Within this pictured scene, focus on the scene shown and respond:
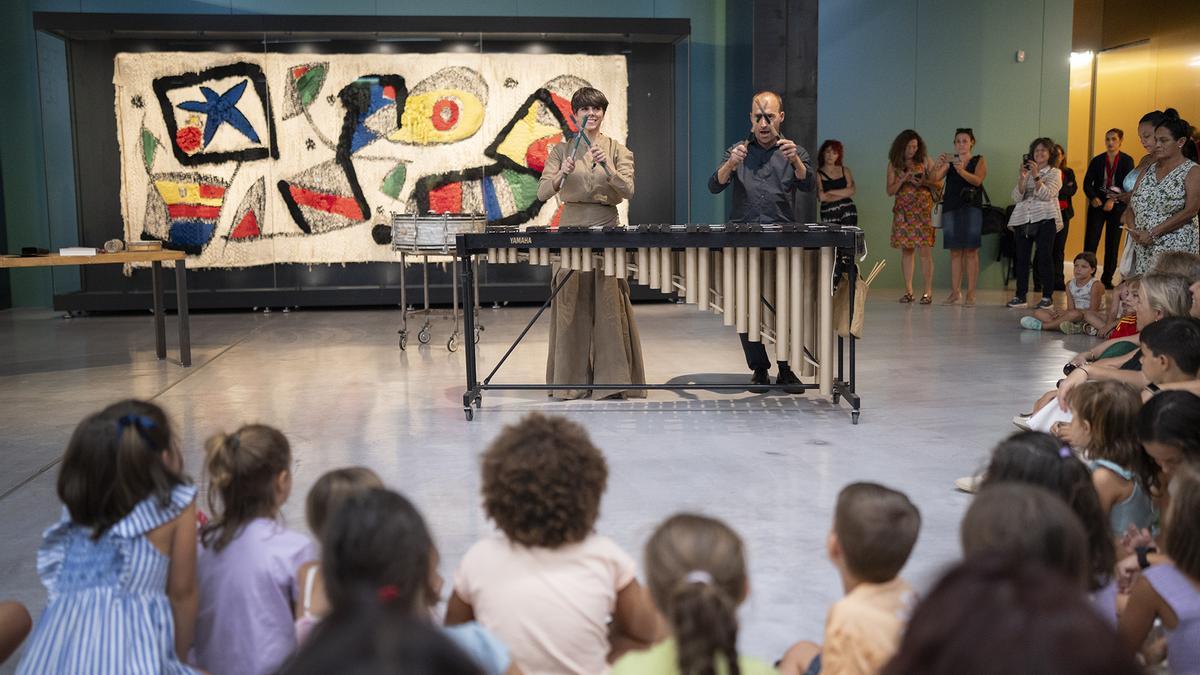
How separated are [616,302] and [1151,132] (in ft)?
11.2

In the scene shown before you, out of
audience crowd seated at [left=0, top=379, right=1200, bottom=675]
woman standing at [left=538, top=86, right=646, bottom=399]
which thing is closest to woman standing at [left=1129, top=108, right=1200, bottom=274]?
woman standing at [left=538, top=86, right=646, bottom=399]

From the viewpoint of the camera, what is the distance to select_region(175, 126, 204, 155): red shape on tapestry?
38.7 ft

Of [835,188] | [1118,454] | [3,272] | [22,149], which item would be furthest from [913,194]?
[3,272]

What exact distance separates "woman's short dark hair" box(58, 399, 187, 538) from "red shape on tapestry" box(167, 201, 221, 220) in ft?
32.3

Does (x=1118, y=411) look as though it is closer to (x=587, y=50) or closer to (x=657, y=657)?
(x=657, y=657)

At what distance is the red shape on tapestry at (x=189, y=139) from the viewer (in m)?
11.8

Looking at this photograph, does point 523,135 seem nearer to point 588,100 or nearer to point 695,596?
point 588,100

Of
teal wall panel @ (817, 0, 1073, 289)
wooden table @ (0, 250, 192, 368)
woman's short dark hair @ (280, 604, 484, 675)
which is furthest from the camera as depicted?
teal wall panel @ (817, 0, 1073, 289)

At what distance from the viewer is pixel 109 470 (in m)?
2.54

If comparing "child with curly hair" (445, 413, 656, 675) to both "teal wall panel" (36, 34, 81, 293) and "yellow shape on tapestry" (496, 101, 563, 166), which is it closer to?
"yellow shape on tapestry" (496, 101, 563, 166)

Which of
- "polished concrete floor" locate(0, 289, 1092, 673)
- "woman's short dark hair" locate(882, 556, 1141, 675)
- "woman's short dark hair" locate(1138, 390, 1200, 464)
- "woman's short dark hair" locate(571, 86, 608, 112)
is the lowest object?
"polished concrete floor" locate(0, 289, 1092, 673)

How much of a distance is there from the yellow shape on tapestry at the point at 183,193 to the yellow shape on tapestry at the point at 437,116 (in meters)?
1.98

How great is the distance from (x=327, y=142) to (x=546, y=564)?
10.2m

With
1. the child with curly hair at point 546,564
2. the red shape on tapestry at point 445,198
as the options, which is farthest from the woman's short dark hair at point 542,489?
the red shape on tapestry at point 445,198
